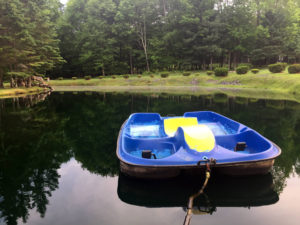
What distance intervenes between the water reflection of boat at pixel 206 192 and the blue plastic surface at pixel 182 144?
0.67 meters

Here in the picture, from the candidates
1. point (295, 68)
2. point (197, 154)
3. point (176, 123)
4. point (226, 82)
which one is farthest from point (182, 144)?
point (226, 82)

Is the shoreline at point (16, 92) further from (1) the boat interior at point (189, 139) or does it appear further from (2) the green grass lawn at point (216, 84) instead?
(1) the boat interior at point (189, 139)

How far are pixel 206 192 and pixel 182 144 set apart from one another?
156 centimetres

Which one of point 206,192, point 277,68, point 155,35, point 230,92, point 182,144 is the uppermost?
point 155,35

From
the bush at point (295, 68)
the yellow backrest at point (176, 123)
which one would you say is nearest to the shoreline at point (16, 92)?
the yellow backrest at point (176, 123)

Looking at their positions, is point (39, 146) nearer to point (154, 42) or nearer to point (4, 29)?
point (4, 29)

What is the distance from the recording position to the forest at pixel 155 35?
43.8 meters

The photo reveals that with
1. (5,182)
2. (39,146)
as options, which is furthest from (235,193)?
(39,146)

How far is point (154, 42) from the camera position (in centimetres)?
5653

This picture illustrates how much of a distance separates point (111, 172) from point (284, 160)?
5405 mm

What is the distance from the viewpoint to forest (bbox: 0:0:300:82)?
43.8 meters

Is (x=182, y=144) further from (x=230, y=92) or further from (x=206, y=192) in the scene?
(x=230, y=92)

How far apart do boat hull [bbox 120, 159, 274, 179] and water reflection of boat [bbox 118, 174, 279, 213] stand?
0.68ft

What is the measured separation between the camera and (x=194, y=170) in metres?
5.44
